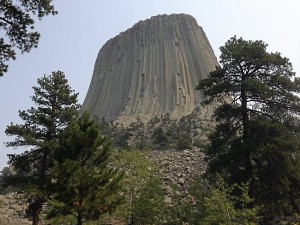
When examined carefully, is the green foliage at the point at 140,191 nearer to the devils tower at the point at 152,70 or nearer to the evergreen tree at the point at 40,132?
the evergreen tree at the point at 40,132

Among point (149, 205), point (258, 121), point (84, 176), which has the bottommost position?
point (149, 205)

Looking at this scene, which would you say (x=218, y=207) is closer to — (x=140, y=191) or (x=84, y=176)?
(x=84, y=176)

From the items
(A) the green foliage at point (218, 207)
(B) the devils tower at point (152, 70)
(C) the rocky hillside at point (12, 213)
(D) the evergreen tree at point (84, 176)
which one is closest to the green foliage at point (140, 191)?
(A) the green foliage at point (218, 207)

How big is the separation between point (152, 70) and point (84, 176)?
230 ft

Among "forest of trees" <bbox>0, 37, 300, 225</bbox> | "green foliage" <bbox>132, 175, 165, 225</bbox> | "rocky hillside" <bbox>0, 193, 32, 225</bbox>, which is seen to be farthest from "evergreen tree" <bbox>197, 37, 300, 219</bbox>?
"rocky hillside" <bbox>0, 193, 32, 225</bbox>

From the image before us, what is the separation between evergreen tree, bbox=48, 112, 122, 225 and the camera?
48.4 feet

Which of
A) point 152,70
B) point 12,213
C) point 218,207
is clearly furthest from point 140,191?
point 152,70

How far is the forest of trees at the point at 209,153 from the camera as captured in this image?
52.3 feet

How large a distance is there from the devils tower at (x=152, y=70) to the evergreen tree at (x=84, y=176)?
2158 inches

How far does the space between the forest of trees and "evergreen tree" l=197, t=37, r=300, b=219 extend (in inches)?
1.9

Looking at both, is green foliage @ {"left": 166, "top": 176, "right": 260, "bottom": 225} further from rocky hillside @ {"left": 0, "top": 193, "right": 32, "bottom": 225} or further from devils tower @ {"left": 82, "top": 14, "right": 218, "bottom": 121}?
devils tower @ {"left": 82, "top": 14, "right": 218, "bottom": 121}

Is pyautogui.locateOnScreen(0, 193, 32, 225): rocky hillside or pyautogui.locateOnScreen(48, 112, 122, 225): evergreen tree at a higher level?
pyautogui.locateOnScreen(48, 112, 122, 225): evergreen tree

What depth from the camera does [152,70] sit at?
8394cm

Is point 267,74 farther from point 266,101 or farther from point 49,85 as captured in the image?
point 49,85
